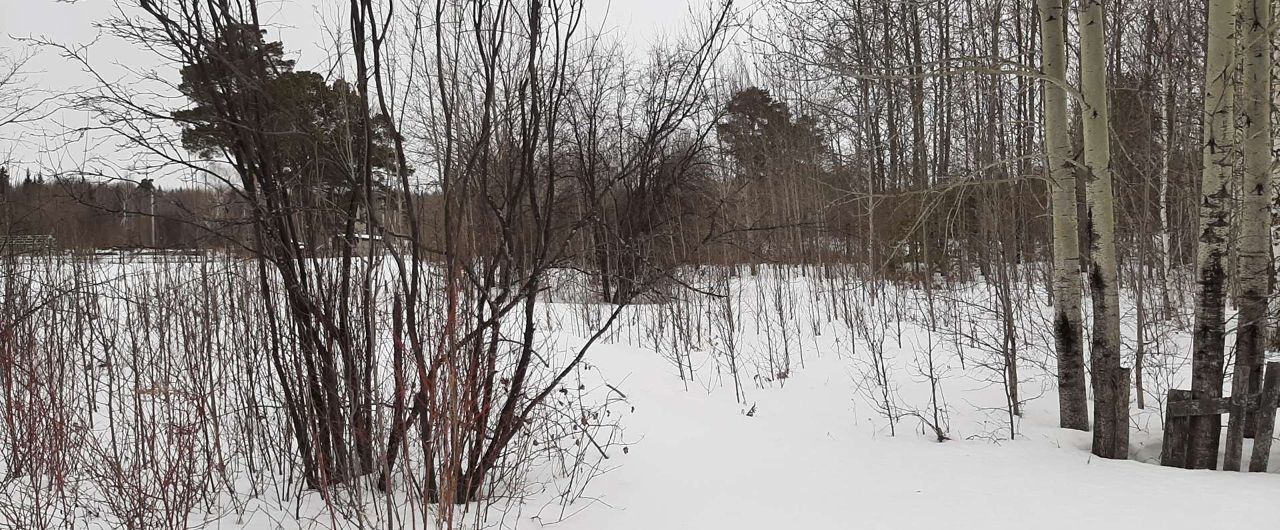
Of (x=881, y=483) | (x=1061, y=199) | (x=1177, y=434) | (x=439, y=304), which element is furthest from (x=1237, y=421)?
(x=439, y=304)

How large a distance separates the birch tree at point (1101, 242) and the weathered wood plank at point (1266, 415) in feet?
1.95

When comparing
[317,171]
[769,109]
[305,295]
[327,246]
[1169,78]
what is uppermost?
[769,109]

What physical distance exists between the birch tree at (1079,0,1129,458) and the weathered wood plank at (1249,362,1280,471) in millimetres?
593

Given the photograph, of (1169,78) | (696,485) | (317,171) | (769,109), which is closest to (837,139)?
(769,109)

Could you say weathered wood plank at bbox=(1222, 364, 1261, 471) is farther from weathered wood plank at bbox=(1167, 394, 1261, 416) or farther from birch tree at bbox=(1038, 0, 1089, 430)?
birch tree at bbox=(1038, 0, 1089, 430)

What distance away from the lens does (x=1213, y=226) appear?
4.16m

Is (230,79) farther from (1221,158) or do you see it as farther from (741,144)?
(741,144)

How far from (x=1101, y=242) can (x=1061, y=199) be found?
1.11 ft

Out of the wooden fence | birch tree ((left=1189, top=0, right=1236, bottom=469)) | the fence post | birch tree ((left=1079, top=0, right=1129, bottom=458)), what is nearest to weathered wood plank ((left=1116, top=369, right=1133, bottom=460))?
birch tree ((left=1079, top=0, right=1129, bottom=458))

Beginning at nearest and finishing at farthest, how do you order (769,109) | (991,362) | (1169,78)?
1. (991,362)
2. (1169,78)
3. (769,109)

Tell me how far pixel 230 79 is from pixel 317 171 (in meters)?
0.47

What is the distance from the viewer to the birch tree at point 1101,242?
14.1 feet

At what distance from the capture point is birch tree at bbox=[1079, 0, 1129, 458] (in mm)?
4305

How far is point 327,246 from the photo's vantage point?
303 cm
